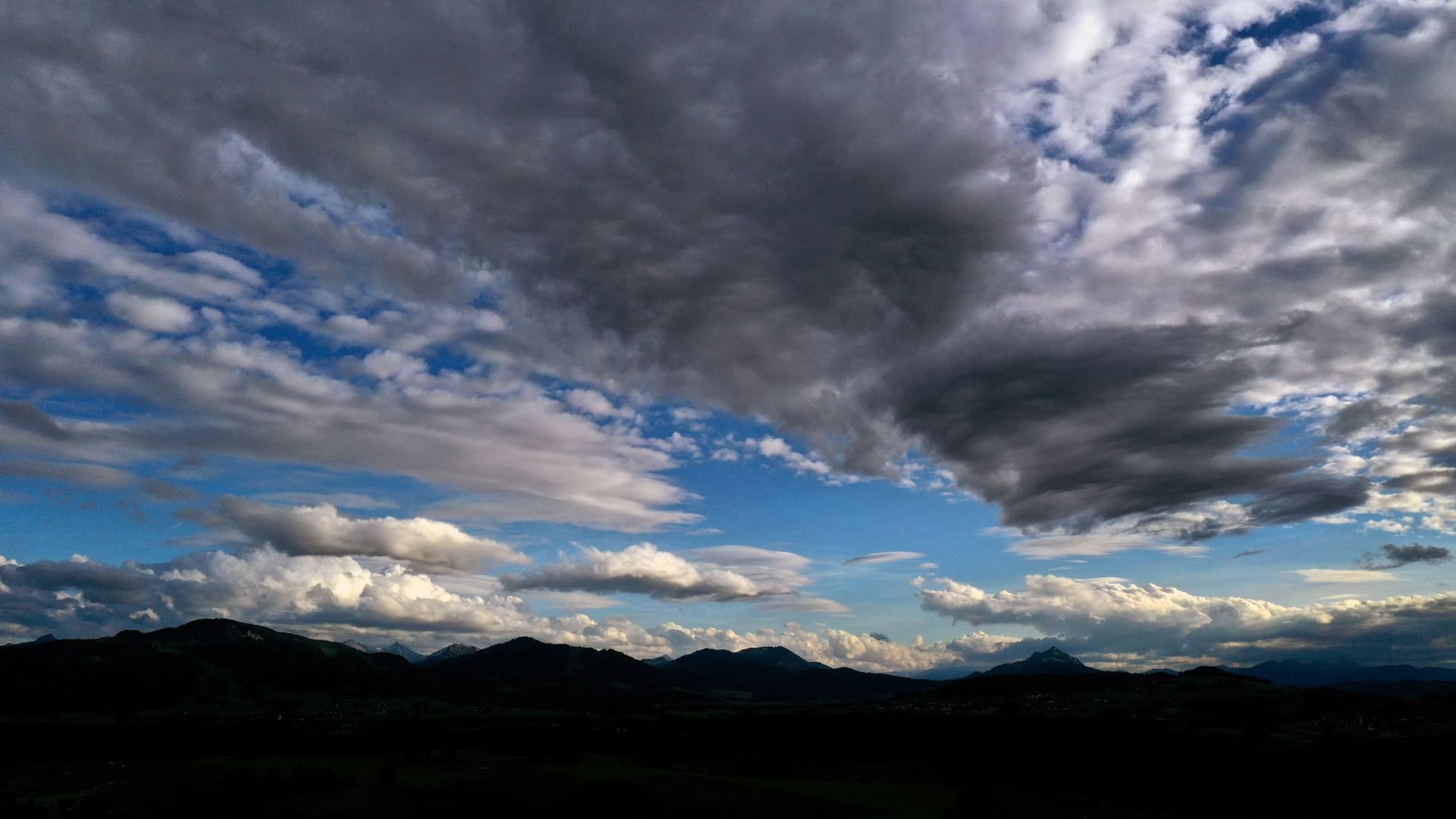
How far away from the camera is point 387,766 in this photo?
656 feet

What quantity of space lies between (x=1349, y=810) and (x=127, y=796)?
27600 centimetres

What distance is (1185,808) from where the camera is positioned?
174m

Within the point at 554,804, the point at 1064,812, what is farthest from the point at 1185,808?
the point at 554,804

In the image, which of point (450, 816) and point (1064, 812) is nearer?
point (450, 816)

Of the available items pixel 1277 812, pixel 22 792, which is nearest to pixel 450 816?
pixel 22 792

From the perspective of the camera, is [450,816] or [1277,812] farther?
[1277,812]

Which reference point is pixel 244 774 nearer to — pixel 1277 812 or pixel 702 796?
pixel 702 796

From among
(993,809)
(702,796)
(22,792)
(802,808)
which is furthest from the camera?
(22,792)

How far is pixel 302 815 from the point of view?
478 ft

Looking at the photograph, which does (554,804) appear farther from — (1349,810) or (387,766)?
(1349,810)

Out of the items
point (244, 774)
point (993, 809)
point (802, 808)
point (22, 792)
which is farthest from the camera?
point (244, 774)

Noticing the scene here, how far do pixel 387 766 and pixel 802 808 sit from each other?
368 feet

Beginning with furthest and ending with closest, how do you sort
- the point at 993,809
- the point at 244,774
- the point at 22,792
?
the point at 244,774
the point at 22,792
the point at 993,809

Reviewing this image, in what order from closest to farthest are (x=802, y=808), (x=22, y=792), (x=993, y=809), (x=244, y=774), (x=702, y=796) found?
(x=993, y=809) → (x=802, y=808) → (x=702, y=796) → (x=22, y=792) → (x=244, y=774)
